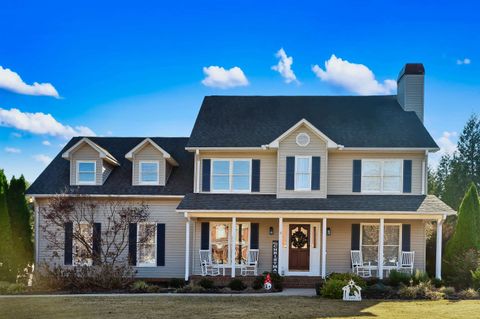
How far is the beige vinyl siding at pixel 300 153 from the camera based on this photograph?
21031mm

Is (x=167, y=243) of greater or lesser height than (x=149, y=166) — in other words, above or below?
below

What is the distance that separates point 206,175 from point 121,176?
4.42 m

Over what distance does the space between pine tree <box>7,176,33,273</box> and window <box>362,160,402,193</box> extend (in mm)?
15552

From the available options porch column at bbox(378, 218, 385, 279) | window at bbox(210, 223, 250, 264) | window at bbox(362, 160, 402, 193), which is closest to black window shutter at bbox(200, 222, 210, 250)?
window at bbox(210, 223, 250, 264)

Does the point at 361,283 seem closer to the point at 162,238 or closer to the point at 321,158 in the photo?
the point at 321,158

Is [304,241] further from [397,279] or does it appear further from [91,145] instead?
[91,145]

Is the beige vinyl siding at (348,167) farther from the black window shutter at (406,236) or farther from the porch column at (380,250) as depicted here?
the porch column at (380,250)

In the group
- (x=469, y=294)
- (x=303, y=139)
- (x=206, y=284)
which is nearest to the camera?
(x=469, y=294)

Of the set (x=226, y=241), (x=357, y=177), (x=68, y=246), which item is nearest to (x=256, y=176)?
(x=226, y=241)

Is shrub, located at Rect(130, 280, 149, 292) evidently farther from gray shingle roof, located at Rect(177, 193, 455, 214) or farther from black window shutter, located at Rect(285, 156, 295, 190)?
black window shutter, located at Rect(285, 156, 295, 190)

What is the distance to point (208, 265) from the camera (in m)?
20.9

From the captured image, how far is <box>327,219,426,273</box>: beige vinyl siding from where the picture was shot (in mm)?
21438

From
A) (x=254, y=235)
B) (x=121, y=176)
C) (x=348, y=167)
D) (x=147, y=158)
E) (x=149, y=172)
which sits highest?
(x=147, y=158)

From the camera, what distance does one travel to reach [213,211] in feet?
65.6
